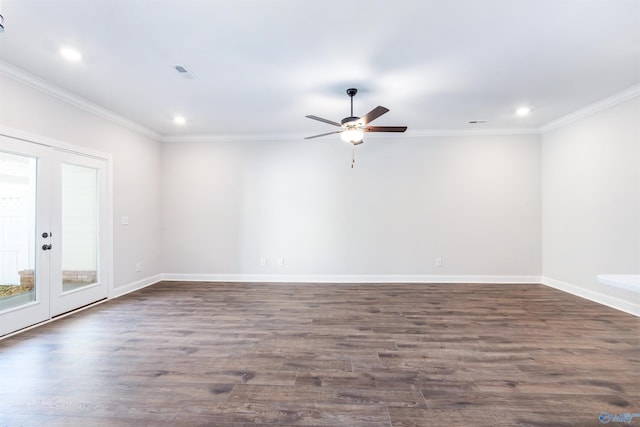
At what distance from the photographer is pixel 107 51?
2.46 metres

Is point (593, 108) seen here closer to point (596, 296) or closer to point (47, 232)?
point (596, 296)

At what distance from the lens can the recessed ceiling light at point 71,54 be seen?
8.02 ft

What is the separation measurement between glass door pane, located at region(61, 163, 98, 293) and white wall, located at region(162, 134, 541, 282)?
1.36m

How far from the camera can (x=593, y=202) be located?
12.5 feet

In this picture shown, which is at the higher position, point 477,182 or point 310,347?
point 477,182

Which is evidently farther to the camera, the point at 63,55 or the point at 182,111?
the point at 182,111

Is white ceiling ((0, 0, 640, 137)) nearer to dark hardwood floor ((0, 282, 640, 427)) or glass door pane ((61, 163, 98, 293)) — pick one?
glass door pane ((61, 163, 98, 293))

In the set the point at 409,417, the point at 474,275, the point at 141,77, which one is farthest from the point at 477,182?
the point at 141,77

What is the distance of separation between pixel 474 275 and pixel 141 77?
5.64 meters

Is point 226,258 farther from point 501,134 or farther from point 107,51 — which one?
point 501,134

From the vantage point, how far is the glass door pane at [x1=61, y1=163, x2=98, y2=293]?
3.35 meters

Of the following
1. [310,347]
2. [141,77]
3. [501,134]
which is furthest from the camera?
[501,134]

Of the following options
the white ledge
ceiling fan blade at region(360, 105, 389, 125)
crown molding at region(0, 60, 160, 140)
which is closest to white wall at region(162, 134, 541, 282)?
crown molding at region(0, 60, 160, 140)

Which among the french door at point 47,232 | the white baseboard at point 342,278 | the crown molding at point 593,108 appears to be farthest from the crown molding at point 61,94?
the crown molding at point 593,108
